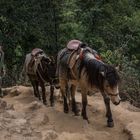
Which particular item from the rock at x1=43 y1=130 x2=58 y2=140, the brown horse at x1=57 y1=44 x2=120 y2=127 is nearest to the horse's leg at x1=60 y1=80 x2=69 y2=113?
the brown horse at x1=57 y1=44 x2=120 y2=127

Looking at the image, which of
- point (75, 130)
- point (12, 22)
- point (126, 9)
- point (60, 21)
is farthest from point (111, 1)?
point (75, 130)

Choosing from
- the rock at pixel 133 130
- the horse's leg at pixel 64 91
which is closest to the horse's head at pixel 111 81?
the rock at pixel 133 130

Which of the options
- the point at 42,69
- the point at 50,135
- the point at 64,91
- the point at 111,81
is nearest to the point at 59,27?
the point at 42,69

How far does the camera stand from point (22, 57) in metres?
19.8

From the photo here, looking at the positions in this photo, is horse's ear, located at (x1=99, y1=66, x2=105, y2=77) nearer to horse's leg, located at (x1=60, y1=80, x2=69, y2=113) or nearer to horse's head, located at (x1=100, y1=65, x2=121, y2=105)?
horse's head, located at (x1=100, y1=65, x2=121, y2=105)

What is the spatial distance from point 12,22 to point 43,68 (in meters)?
8.94

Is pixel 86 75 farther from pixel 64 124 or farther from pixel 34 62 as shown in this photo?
pixel 34 62

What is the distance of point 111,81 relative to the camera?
8008 millimetres

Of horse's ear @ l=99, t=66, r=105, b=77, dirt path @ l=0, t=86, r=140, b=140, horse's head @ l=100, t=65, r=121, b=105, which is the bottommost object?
dirt path @ l=0, t=86, r=140, b=140

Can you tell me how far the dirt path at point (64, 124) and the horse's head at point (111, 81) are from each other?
24.6 inches

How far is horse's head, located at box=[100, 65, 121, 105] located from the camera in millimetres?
8016

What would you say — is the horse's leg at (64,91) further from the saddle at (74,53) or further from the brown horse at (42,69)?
the brown horse at (42,69)

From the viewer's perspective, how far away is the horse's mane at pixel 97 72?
26.3ft

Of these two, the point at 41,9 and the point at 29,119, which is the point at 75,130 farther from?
the point at 41,9
